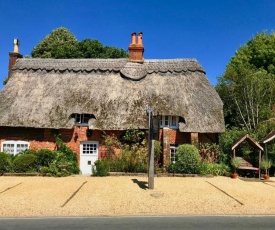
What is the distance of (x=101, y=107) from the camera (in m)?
20.4

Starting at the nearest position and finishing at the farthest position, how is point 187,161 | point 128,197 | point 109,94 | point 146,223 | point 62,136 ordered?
point 146,223 → point 128,197 → point 187,161 → point 62,136 → point 109,94

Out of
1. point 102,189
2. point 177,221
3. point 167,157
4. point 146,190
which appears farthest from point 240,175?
point 177,221

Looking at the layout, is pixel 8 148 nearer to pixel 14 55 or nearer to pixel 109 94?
pixel 109 94

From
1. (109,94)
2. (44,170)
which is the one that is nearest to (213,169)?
(109,94)

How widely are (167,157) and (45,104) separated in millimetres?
8832

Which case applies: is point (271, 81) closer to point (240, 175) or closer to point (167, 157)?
point (240, 175)

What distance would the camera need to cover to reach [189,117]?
19641 millimetres

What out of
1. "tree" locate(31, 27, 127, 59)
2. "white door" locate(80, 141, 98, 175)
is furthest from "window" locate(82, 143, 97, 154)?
"tree" locate(31, 27, 127, 59)

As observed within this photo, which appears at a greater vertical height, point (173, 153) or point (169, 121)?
point (169, 121)

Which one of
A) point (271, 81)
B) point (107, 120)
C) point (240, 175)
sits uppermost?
point (271, 81)

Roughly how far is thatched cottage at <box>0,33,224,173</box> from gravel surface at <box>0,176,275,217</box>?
4094 mm

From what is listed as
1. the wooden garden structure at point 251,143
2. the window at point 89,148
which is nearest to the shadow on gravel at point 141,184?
the window at point 89,148

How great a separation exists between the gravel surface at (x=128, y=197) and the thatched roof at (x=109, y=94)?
4477 mm

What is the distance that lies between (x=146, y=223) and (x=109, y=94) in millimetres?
13848
